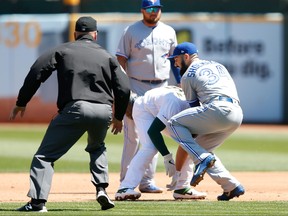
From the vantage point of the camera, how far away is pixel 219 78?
32.3 ft

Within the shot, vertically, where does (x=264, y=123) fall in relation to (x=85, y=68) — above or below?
below

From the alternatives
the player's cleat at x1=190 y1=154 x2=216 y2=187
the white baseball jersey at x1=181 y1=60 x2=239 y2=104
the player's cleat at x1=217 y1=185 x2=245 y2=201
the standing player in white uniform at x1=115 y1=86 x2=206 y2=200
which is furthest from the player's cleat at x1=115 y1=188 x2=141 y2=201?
the white baseball jersey at x1=181 y1=60 x2=239 y2=104

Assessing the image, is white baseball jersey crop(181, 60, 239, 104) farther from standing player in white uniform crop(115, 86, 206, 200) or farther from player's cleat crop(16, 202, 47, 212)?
player's cleat crop(16, 202, 47, 212)

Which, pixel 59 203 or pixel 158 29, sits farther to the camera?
pixel 158 29

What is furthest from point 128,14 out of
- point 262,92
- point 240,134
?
point 240,134

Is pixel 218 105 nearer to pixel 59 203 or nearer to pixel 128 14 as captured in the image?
pixel 59 203

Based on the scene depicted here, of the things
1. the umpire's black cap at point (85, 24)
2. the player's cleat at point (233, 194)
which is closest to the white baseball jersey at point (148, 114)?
the player's cleat at point (233, 194)

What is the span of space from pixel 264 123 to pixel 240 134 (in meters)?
4.25

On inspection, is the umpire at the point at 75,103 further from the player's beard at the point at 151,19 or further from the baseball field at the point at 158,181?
the player's beard at the point at 151,19

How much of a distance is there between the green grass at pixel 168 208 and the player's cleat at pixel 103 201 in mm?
60

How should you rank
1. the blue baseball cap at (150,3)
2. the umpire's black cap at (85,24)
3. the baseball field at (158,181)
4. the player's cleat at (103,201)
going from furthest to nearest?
the blue baseball cap at (150,3) → the umpire's black cap at (85,24) → the baseball field at (158,181) → the player's cleat at (103,201)

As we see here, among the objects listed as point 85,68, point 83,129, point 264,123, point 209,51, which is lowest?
point 264,123

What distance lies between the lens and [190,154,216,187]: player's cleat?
31.3 ft

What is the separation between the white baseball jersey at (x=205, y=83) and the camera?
9742 mm
